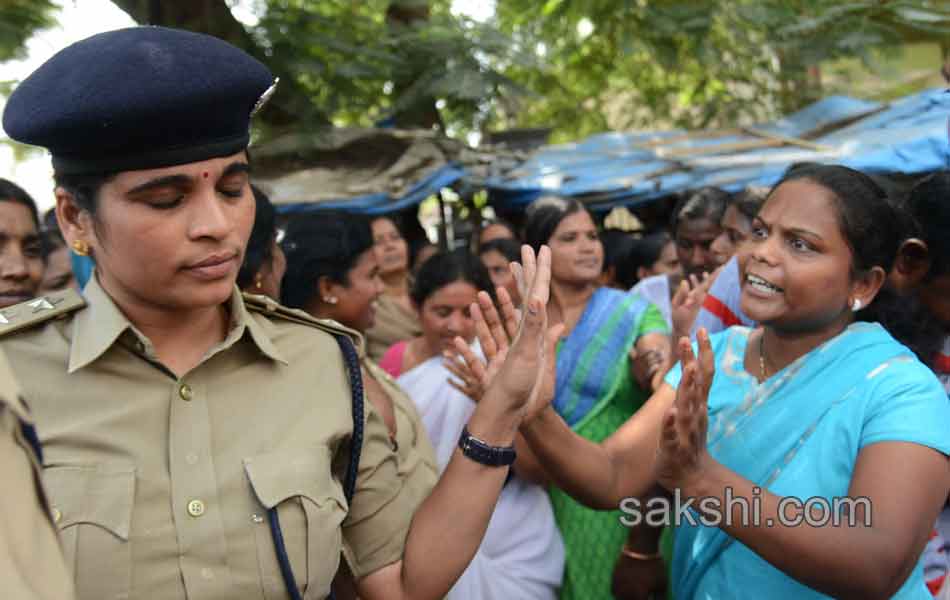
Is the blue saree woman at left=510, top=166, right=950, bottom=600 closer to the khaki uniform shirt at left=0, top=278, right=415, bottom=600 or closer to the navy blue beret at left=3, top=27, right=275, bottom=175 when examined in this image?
the khaki uniform shirt at left=0, top=278, right=415, bottom=600

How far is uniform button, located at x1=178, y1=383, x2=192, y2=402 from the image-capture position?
4.82ft

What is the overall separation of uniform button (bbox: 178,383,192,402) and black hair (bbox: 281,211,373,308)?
143 cm

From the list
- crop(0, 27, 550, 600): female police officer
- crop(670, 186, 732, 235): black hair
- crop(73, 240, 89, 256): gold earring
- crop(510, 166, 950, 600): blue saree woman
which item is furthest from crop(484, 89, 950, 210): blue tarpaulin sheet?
crop(73, 240, 89, 256): gold earring

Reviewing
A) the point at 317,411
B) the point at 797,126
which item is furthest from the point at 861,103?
the point at 317,411

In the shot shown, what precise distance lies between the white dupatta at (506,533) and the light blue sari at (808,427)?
0.78 m

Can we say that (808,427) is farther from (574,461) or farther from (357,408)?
(357,408)

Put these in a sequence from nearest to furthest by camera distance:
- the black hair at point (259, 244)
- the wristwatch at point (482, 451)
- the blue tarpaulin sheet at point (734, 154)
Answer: the wristwatch at point (482, 451) → the black hair at point (259, 244) → the blue tarpaulin sheet at point (734, 154)

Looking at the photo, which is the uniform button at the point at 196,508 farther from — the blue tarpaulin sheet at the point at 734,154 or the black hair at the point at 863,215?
the blue tarpaulin sheet at the point at 734,154

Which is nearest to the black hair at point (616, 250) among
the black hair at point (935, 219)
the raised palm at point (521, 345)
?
the black hair at point (935, 219)

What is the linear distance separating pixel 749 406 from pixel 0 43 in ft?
10.0

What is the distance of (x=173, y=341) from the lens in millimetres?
A: 1541

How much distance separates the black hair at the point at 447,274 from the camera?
134 inches

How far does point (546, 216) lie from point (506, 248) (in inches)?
42.6

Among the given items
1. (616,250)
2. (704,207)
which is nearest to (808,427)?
(704,207)
